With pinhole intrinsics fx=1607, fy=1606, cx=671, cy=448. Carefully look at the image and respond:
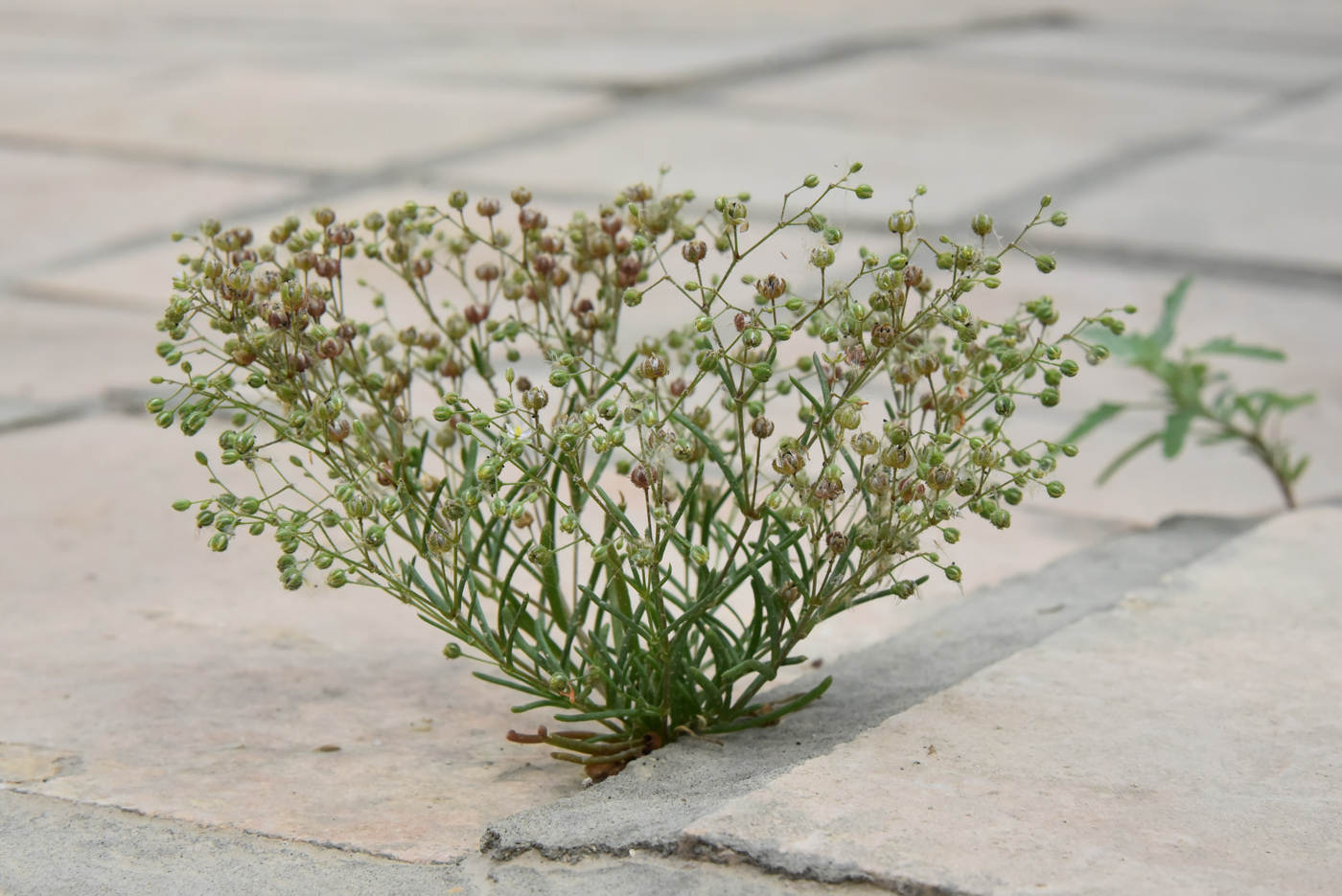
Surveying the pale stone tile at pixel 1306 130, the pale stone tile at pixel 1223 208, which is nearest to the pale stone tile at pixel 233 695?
the pale stone tile at pixel 1223 208

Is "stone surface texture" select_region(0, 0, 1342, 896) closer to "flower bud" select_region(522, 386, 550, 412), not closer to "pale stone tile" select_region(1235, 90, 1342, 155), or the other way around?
"pale stone tile" select_region(1235, 90, 1342, 155)

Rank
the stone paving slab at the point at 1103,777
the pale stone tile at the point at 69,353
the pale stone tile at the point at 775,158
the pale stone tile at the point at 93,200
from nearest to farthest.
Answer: the stone paving slab at the point at 1103,777 < the pale stone tile at the point at 69,353 < the pale stone tile at the point at 93,200 < the pale stone tile at the point at 775,158

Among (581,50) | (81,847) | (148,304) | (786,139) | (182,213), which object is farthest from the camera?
(581,50)

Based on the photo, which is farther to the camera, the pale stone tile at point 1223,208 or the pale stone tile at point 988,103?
the pale stone tile at point 988,103

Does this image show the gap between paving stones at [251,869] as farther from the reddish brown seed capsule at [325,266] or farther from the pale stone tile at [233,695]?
the reddish brown seed capsule at [325,266]

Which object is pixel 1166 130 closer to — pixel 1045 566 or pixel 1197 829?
pixel 1045 566

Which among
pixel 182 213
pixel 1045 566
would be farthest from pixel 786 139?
pixel 1045 566

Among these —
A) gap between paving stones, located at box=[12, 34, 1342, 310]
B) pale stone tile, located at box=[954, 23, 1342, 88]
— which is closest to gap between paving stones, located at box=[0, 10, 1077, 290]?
gap between paving stones, located at box=[12, 34, 1342, 310]
